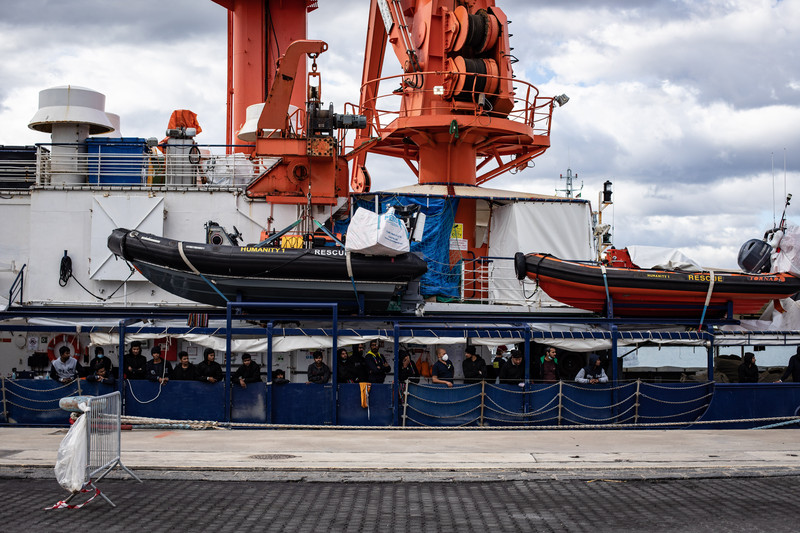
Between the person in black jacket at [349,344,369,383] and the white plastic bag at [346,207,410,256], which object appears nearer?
the white plastic bag at [346,207,410,256]

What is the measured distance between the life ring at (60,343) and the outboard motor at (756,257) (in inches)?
575

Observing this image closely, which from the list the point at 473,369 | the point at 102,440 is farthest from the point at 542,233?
the point at 102,440

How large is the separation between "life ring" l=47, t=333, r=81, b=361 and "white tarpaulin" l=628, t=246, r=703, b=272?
40.2ft

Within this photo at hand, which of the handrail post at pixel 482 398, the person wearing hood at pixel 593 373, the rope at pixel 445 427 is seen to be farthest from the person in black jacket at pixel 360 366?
the person wearing hood at pixel 593 373

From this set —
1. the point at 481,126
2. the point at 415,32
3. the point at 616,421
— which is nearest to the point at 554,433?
the point at 616,421

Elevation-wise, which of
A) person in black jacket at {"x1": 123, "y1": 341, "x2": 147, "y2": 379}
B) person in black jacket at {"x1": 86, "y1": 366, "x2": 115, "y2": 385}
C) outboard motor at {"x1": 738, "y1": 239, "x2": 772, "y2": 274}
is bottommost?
person in black jacket at {"x1": 86, "y1": 366, "x2": 115, "y2": 385}

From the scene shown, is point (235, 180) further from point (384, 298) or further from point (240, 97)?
point (240, 97)

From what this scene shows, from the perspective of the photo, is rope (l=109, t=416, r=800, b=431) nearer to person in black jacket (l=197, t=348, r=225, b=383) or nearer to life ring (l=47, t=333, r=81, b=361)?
person in black jacket (l=197, t=348, r=225, b=383)

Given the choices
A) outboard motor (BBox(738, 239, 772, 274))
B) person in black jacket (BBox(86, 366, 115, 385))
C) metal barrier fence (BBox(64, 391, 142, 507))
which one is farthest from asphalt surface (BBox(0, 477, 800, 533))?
outboard motor (BBox(738, 239, 772, 274))

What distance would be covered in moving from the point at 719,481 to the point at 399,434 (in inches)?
219

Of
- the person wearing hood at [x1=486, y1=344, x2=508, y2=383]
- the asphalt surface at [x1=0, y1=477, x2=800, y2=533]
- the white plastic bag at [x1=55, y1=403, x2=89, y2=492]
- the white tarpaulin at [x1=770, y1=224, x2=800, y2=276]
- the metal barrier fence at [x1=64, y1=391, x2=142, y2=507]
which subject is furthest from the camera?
the white tarpaulin at [x1=770, y1=224, x2=800, y2=276]

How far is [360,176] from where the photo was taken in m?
22.2

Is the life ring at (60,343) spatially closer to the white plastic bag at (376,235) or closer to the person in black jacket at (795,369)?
the white plastic bag at (376,235)

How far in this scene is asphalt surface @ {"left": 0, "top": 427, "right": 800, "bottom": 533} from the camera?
27.1 ft
